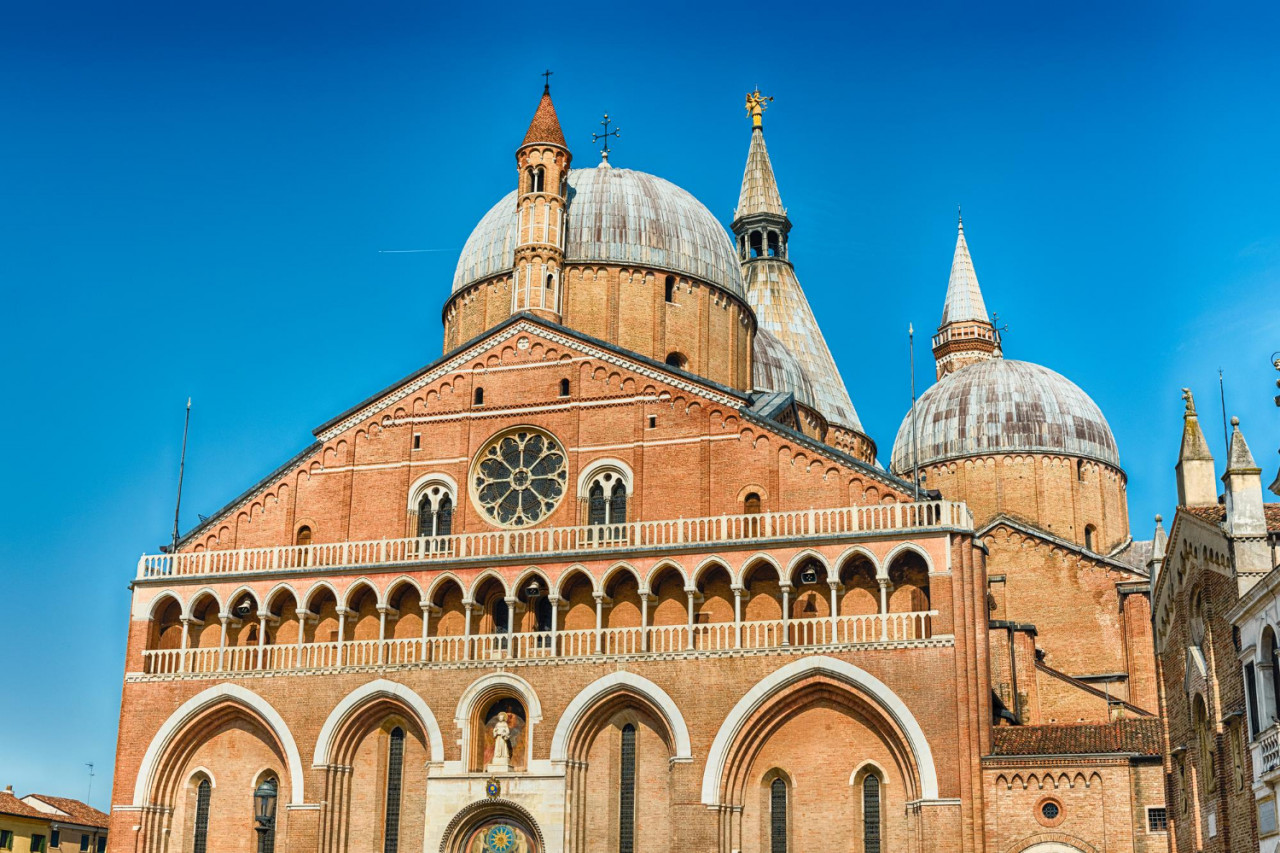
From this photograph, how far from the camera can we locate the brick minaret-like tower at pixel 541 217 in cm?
4403

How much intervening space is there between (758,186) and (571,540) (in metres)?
32.0

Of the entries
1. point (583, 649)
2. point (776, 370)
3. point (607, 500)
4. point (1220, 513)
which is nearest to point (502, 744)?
point (583, 649)

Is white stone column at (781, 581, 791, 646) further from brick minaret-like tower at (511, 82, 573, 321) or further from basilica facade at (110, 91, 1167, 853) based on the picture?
brick minaret-like tower at (511, 82, 573, 321)

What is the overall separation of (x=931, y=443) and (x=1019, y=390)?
12.0 feet

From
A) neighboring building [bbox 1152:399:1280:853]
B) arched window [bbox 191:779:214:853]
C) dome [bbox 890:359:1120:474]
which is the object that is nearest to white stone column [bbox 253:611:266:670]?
arched window [bbox 191:779:214:853]

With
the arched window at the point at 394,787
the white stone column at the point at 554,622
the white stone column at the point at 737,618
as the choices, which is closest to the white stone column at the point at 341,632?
the arched window at the point at 394,787

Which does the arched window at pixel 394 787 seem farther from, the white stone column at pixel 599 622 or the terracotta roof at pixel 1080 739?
the terracotta roof at pixel 1080 739

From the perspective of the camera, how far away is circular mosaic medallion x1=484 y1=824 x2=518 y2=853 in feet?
121

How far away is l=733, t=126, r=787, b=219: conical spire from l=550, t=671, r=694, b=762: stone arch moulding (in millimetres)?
33144

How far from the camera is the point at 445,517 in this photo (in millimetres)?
40625

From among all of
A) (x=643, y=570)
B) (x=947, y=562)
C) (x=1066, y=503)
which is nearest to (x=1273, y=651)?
(x=947, y=562)

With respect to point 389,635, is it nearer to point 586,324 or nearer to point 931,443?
point 586,324

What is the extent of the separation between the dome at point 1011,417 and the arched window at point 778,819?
69.7ft

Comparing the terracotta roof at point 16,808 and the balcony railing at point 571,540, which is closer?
the balcony railing at point 571,540
